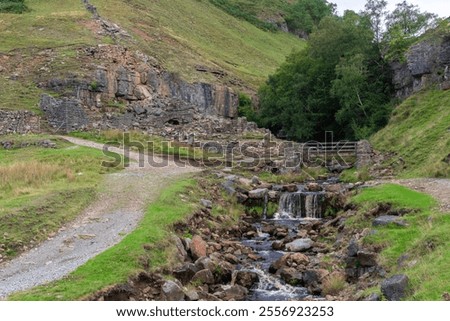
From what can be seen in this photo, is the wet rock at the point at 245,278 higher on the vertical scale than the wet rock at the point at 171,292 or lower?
lower

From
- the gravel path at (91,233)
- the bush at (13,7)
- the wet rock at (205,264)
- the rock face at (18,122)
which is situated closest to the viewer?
the gravel path at (91,233)

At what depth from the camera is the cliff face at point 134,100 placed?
49125 millimetres

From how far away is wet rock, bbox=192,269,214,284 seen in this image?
1700 centimetres

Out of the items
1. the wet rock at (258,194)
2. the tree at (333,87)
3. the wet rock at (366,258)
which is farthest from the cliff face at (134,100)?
the wet rock at (366,258)

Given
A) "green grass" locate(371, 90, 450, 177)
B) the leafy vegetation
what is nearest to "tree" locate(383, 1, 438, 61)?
the leafy vegetation

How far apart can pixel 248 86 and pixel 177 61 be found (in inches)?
423

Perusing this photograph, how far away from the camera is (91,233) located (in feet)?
64.5

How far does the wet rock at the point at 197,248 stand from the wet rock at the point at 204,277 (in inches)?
74.4

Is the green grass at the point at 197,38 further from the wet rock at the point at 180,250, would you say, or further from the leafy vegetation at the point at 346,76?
the wet rock at the point at 180,250

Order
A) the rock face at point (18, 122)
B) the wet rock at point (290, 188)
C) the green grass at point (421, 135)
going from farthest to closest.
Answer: the rock face at point (18, 122) < the wet rock at point (290, 188) < the green grass at point (421, 135)

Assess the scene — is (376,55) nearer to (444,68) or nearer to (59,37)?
(444,68)

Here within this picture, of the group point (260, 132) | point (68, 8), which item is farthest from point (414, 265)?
point (68, 8)

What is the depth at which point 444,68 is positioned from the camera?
134 feet

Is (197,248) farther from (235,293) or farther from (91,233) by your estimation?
(91,233)
